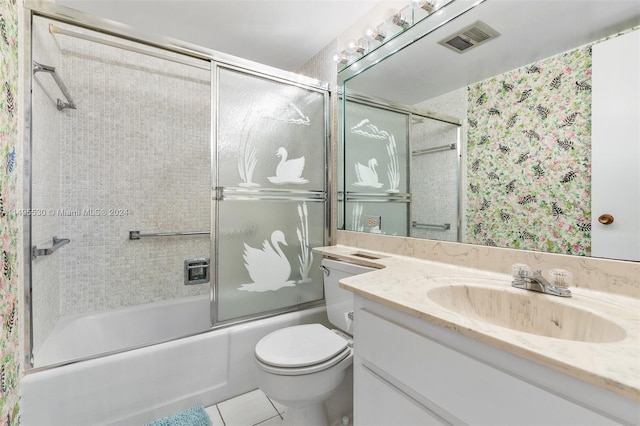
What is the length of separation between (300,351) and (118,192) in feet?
5.76

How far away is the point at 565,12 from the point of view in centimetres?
97

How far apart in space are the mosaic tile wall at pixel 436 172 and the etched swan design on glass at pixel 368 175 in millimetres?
301

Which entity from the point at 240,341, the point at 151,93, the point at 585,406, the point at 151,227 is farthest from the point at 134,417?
the point at 151,93

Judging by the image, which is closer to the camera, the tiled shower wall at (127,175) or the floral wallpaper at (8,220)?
the floral wallpaper at (8,220)

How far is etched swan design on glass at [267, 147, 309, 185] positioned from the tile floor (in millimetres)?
1286

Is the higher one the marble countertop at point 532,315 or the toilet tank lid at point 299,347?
the marble countertop at point 532,315

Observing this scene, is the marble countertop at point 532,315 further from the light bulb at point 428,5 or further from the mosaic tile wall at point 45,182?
the mosaic tile wall at point 45,182

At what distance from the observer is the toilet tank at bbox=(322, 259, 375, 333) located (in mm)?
1485

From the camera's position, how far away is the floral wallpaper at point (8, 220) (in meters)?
1.00

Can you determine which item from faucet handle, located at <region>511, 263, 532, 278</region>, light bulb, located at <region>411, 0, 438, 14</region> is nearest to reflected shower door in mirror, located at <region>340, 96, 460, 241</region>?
faucet handle, located at <region>511, 263, 532, 278</region>

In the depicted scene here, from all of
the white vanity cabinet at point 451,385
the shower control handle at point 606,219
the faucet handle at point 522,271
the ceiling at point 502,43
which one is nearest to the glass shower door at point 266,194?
A: the ceiling at point 502,43

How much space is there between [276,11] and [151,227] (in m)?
1.77

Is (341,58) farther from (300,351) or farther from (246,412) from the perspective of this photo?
(246,412)

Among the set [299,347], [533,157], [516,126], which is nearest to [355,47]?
[516,126]
